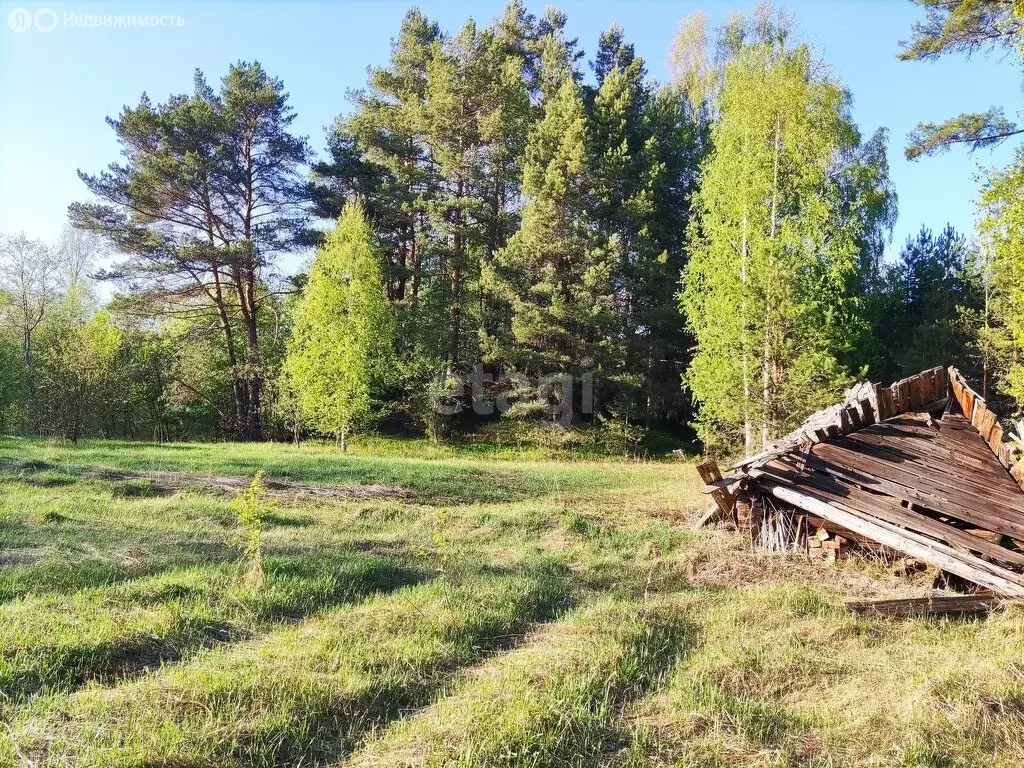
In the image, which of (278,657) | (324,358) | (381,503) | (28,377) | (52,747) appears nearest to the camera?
(52,747)

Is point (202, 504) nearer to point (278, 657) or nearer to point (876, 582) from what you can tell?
point (278, 657)

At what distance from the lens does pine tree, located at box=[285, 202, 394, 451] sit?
23.4 metres

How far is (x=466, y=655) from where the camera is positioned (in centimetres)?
496

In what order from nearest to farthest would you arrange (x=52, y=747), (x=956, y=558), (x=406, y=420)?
(x=52, y=747)
(x=956, y=558)
(x=406, y=420)

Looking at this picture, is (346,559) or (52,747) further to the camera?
(346,559)

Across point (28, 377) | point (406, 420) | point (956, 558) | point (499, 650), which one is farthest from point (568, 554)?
point (28, 377)

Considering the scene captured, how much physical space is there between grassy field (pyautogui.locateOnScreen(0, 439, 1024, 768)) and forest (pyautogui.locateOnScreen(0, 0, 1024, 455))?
14.7 m

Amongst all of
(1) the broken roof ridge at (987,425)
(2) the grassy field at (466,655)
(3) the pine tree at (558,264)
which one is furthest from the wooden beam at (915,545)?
(3) the pine tree at (558,264)

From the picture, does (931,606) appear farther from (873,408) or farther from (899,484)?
(873,408)

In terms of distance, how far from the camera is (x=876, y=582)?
7.12 metres

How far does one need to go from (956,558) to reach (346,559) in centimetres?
679

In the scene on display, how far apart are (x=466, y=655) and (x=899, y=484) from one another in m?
6.02

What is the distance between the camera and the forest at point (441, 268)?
24.4 metres

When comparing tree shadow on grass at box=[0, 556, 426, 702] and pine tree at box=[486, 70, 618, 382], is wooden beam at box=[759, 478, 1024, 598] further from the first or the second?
pine tree at box=[486, 70, 618, 382]
